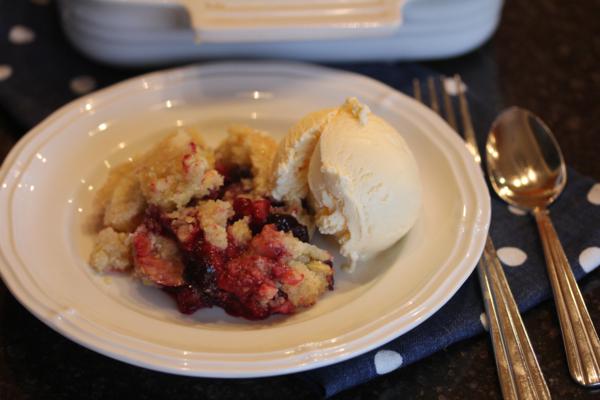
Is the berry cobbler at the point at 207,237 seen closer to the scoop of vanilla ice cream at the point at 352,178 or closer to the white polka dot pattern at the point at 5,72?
the scoop of vanilla ice cream at the point at 352,178

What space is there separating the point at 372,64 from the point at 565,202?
626mm

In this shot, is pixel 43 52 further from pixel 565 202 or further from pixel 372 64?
pixel 565 202

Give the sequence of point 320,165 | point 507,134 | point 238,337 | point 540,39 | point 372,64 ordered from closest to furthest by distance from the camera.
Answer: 1. point 238,337
2. point 320,165
3. point 507,134
4. point 372,64
5. point 540,39

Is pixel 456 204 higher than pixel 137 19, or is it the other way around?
pixel 137 19

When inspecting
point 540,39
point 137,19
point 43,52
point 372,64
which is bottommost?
point 540,39

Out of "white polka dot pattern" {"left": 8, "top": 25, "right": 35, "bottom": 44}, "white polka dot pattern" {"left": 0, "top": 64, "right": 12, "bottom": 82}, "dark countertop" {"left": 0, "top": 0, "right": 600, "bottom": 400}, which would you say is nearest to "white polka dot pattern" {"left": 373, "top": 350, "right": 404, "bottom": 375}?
"dark countertop" {"left": 0, "top": 0, "right": 600, "bottom": 400}

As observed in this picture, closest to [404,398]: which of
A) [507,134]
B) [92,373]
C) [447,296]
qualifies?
[447,296]

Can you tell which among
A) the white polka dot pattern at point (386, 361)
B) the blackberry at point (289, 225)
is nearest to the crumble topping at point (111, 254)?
the blackberry at point (289, 225)

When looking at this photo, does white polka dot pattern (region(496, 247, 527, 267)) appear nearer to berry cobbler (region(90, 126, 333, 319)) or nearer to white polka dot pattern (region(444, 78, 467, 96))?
berry cobbler (region(90, 126, 333, 319))

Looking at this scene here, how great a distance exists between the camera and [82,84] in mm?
1659

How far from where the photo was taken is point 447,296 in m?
1.08

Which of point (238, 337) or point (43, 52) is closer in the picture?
point (238, 337)

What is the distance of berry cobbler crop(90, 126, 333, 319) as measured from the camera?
112cm

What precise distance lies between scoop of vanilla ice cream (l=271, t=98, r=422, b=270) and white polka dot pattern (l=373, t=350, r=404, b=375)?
194 millimetres
